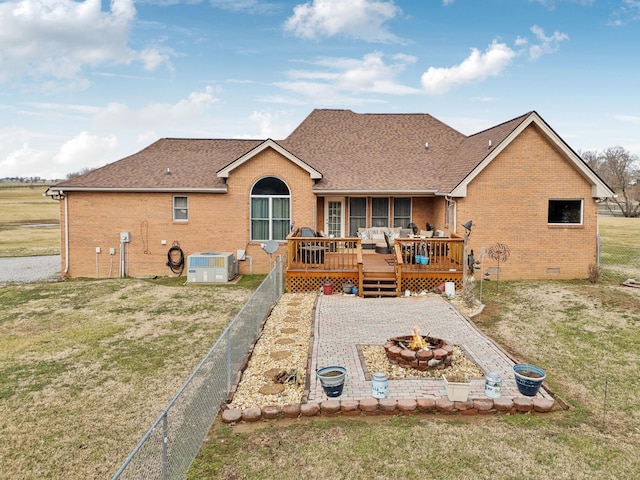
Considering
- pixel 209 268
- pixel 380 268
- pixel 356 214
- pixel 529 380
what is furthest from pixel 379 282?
pixel 529 380

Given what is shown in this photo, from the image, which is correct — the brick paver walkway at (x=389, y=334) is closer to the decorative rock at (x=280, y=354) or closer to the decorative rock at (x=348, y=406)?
the decorative rock at (x=348, y=406)

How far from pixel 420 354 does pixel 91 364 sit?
6.75 metres

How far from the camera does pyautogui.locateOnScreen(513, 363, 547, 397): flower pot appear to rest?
22.4 feet

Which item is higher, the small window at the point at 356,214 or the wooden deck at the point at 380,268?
the small window at the point at 356,214

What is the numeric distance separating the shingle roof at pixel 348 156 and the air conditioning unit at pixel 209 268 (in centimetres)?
323

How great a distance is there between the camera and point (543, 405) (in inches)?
261

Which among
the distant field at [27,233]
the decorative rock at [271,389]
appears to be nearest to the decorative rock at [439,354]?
the decorative rock at [271,389]

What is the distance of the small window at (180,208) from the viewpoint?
19.3 m

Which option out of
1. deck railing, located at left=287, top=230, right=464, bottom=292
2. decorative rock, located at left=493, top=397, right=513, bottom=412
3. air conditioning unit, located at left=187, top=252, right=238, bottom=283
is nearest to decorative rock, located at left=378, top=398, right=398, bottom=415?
decorative rock, located at left=493, top=397, right=513, bottom=412

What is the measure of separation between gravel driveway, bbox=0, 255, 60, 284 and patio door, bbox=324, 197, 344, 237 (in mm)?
12608

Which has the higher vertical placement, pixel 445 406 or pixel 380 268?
pixel 380 268

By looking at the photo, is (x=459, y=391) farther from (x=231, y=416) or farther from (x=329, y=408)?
(x=231, y=416)

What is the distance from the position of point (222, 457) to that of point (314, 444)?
1.20m

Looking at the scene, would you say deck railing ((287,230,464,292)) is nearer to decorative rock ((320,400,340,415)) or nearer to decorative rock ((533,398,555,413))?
decorative rock ((533,398,555,413))
